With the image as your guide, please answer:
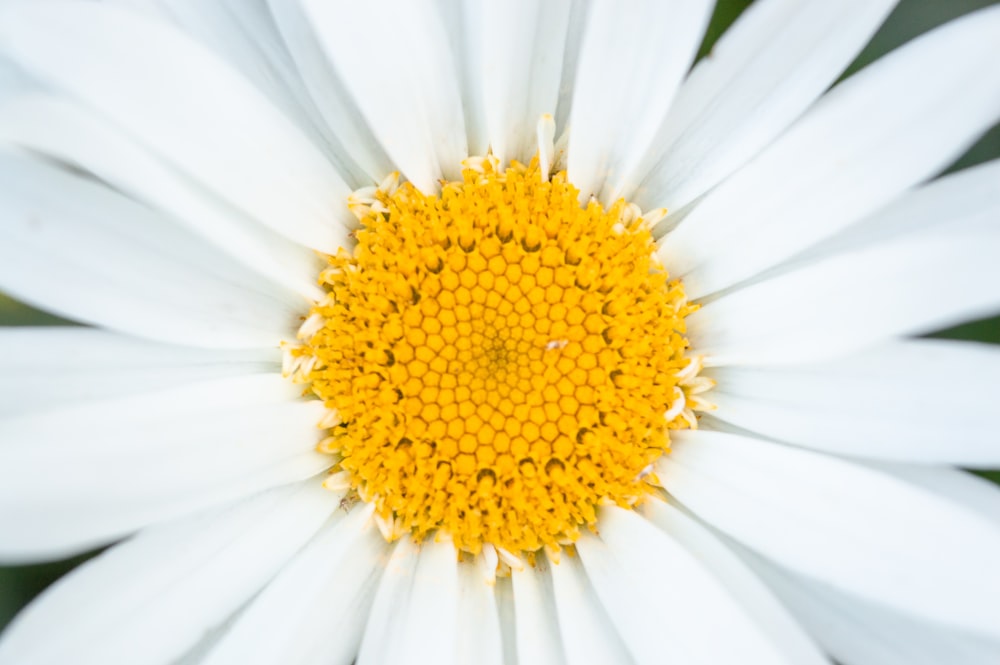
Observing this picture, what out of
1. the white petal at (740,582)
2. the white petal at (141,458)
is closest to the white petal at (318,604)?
the white petal at (141,458)

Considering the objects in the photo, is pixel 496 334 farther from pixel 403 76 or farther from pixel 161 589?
pixel 161 589

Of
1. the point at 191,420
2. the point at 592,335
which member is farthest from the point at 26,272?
the point at 592,335

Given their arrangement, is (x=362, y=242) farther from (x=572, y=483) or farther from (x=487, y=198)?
(x=572, y=483)

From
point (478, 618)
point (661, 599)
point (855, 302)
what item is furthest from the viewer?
point (478, 618)

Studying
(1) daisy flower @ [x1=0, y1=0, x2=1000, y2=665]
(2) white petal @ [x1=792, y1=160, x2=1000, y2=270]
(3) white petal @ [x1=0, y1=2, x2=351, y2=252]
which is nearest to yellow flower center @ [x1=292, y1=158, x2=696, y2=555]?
(1) daisy flower @ [x1=0, y1=0, x2=1000, y2=665]

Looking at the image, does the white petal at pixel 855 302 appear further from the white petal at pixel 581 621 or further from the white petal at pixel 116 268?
the white petal at pixel 116 268

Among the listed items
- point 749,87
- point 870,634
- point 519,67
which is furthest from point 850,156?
point 870,634
